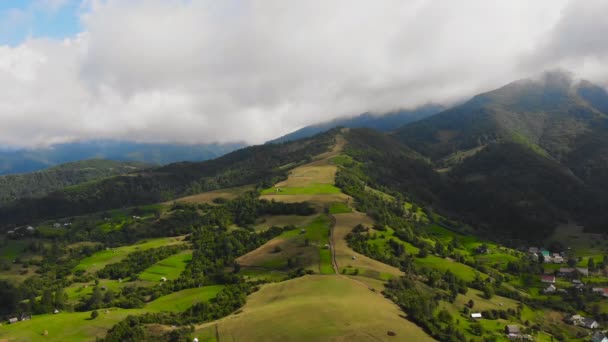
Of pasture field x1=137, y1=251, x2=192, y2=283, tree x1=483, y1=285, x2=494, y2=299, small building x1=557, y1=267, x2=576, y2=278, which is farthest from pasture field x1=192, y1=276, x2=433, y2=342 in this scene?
small building x1=557, y1=267, x2=576, y2=278

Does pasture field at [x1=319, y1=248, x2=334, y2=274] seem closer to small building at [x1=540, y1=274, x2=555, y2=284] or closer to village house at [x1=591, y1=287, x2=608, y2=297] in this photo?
small building at [x1=540, y1=274, x2=555, y2=284]

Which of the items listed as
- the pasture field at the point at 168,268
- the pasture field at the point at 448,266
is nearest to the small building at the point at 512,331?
the pasture field at the point at 448,266

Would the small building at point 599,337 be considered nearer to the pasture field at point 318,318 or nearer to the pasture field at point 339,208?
the pasture field at point 318,318

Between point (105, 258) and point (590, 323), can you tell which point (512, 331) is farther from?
point (105, 258)

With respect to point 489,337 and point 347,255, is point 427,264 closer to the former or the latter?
point 347,255

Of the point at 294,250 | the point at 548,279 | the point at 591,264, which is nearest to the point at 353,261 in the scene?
the point at 294,250

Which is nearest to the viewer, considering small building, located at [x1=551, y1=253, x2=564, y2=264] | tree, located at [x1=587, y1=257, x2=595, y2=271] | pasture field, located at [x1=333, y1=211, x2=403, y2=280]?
pasture field, located at [x1=333, y1=211, x2=403, y2=280]
